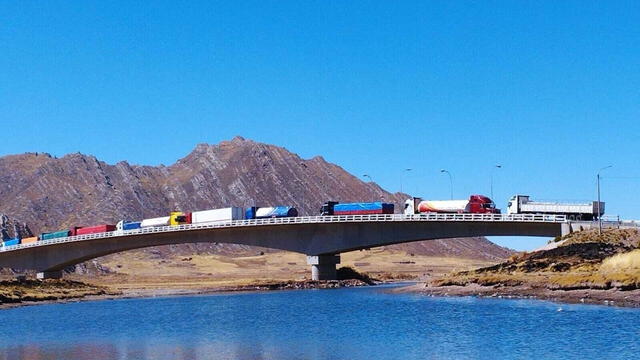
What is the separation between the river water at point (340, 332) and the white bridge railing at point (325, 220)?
19982mm

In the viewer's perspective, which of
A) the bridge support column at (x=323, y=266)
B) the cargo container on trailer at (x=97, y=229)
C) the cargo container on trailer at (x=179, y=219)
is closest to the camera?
the bridge support column at (x=323, y=266)

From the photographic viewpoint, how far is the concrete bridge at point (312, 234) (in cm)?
9831

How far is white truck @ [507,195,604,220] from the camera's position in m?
94.9

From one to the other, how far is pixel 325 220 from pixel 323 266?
903 cm

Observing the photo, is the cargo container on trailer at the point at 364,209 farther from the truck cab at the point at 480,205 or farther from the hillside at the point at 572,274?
the hillside at the point at 572,274

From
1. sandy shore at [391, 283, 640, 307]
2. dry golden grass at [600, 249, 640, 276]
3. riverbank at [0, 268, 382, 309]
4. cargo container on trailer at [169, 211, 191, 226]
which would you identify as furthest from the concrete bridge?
dry golden grass at [600, 249, 640, 276]

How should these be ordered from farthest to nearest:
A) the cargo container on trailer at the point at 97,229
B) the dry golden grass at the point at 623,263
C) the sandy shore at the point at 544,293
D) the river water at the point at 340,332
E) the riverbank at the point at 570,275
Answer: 1. the cargo container on trailer at the point at 97,229
2. the dry golden grass at the point at 623,263
3. the riverbank at the point at 570,275
4. the sandy shore at the point at 544,293
5. the river water at the point at 340,332

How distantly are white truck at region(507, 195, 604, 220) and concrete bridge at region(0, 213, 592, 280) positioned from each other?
2.68 meters

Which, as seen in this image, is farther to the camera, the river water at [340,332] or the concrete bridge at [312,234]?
the concrete bridge at [312,234]

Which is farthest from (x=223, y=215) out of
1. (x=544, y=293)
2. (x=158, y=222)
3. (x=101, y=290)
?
(x=544, y=293)

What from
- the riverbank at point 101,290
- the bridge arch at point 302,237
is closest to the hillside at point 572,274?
the bridge arch at point 302,237

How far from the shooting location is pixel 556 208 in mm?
97750

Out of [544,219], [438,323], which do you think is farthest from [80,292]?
[438,323]

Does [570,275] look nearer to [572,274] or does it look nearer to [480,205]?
[572,274]
